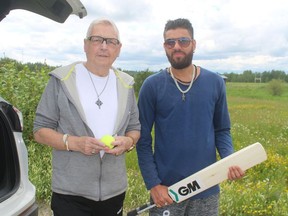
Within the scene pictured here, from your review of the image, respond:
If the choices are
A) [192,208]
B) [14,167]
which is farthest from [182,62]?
[14,167]

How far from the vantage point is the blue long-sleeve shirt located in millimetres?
2932

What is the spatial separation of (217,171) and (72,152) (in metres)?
1.05

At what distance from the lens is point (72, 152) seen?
256 centimetres

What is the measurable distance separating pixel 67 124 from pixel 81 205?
→ 1.78 ft

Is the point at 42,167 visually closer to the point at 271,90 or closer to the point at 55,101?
the point at 55,101

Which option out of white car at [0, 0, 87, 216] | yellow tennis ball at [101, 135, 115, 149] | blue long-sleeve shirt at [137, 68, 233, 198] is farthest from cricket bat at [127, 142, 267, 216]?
white car at [0, 0, 87, 216]

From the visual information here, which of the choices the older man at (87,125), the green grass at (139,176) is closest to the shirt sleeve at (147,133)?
the older man at (87,125)

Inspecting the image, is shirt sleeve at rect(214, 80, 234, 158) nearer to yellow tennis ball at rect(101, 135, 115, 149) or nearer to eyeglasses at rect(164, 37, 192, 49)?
eyeglasses at rect(164, 37, 192, 49)

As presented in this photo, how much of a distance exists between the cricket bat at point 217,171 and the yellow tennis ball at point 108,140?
2.31 feet

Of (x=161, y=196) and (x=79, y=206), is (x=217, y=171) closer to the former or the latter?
(x=161, y=196)

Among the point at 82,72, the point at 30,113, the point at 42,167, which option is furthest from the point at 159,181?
the point at 30,113

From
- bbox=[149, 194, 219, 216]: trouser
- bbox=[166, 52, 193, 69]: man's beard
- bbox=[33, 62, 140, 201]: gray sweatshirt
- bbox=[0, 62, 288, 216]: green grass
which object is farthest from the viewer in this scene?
bbox=[0, 62, 288, 216]: green grass

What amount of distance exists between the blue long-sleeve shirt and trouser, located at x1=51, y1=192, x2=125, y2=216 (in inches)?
17.5

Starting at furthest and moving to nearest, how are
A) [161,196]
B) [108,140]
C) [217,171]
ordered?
[161,196], [217,171], [108,140]
